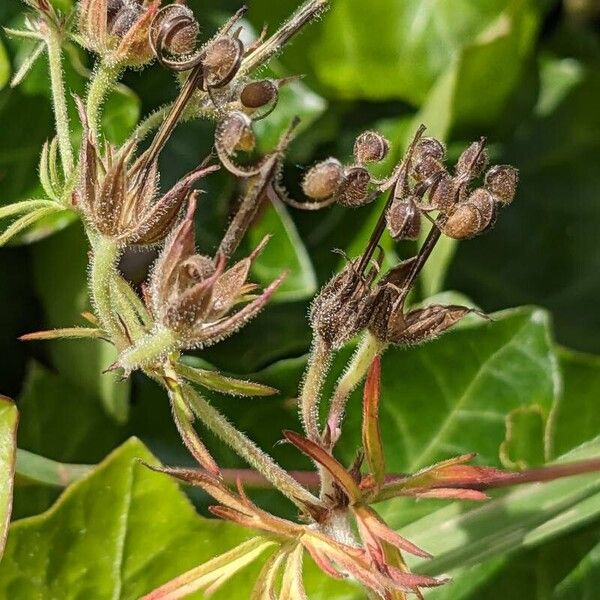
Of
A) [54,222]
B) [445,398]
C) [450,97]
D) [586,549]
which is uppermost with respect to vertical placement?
[450,97]

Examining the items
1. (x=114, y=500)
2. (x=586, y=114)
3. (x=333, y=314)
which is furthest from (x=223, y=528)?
(x=586, y=114)

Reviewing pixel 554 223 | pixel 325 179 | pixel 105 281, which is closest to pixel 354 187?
pixel 325 179

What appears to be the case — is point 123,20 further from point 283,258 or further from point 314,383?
point 283,258

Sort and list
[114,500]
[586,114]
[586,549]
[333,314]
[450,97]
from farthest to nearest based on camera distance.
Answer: [586,114] → [450,97] → [586,549] → [114,500] → [333,314]

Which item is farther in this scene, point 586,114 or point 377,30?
point 586,114

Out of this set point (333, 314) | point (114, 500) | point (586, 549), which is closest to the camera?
point (333, 314)

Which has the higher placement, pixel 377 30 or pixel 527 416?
pixel 377 30

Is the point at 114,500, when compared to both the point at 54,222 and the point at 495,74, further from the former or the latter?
the point at 495,74
